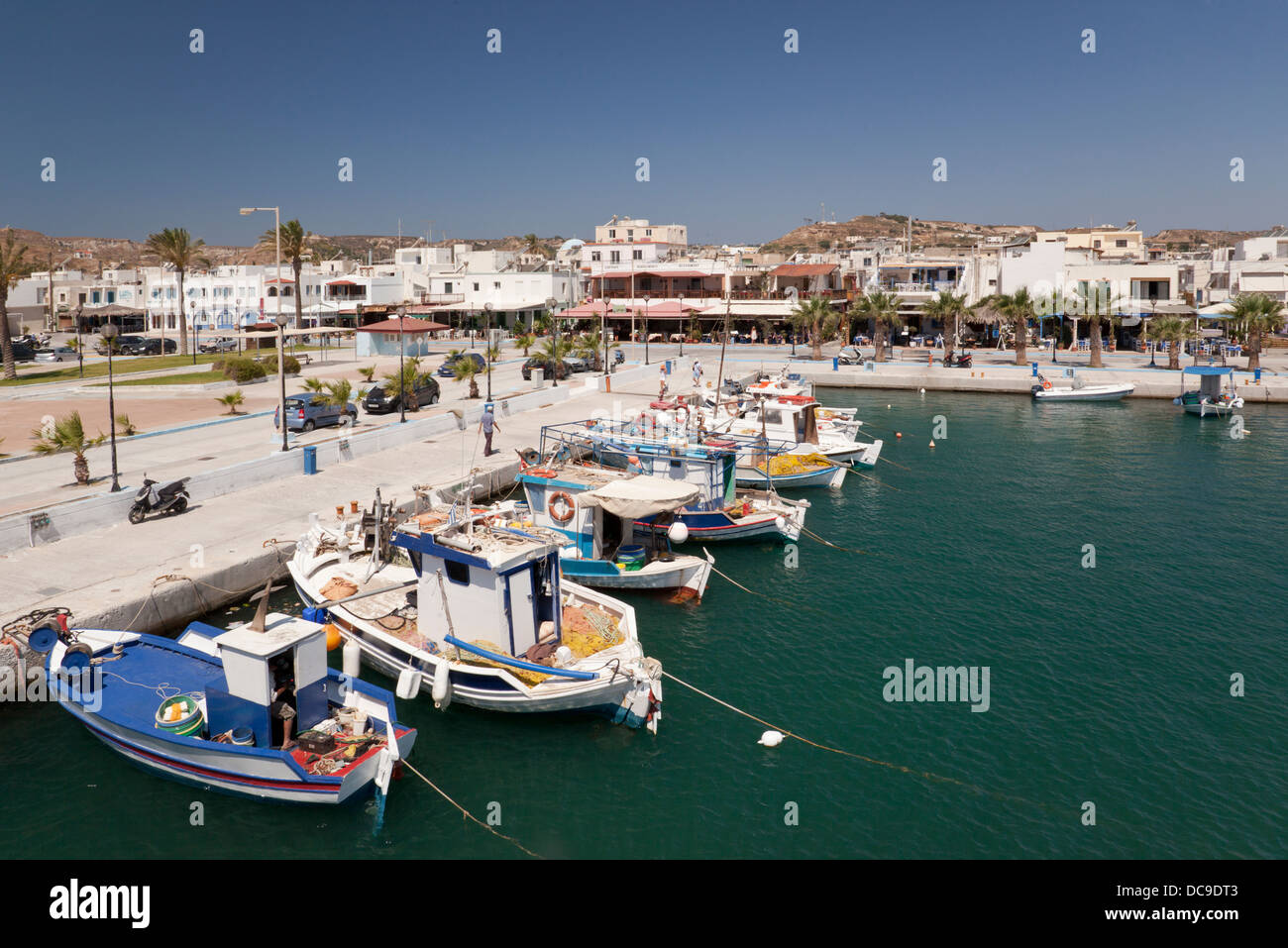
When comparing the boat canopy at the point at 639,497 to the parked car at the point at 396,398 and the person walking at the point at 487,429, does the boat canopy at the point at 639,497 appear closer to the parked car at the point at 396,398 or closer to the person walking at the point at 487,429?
the person walking at the point at 487,429

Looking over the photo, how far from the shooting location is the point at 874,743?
16547 mm

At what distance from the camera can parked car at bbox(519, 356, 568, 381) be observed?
55406 mm

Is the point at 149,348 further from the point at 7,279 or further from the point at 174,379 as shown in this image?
the point at 174,379

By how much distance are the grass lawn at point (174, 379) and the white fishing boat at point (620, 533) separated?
1475 inches

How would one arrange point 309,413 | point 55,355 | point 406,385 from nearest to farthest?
point 309,413 → point 406,385 → point 55,355

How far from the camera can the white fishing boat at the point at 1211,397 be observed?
168 feet

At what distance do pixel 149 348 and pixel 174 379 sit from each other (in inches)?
1168

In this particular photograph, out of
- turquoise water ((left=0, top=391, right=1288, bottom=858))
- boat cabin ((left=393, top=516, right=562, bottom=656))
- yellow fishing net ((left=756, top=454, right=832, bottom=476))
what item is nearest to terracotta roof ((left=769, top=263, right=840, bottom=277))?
yellow fishing net ((left=756, top=454, right=832, bottom=476))

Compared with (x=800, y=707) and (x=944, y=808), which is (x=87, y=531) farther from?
(x=944, y=808)

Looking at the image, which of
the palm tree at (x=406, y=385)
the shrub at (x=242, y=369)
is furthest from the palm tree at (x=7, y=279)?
the palm tree at (x=406, y=385)

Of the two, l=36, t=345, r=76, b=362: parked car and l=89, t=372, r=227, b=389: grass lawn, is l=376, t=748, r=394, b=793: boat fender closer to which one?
l=89, t=372, r=227, b=389: grass lawn

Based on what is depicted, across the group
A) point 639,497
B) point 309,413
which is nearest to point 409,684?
point 639,497

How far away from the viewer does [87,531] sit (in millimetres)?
22922
